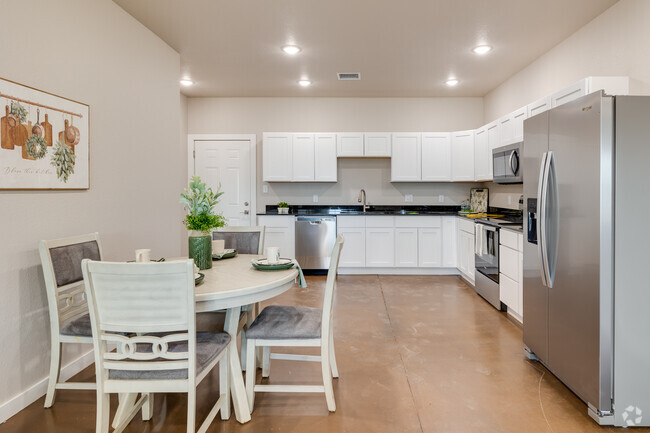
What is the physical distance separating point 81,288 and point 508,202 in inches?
188

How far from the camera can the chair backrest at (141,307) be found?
1.59 m

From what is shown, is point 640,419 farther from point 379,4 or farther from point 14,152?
point 14,152

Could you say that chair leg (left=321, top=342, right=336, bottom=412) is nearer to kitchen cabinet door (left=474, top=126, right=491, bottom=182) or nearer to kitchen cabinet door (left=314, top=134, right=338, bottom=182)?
kitchen cabinet door (left=474, top=126, right=491, bottom=182)

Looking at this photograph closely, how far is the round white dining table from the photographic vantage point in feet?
6.11

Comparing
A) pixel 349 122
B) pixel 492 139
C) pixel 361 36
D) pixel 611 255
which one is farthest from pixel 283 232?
pixel 611 255

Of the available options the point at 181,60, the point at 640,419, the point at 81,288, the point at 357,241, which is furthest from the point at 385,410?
the point at 181,60

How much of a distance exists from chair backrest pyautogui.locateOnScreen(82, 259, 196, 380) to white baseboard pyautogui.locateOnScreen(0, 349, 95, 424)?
3.19ft

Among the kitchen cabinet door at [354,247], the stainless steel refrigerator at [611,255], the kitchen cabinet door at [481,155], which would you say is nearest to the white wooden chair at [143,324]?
the stainless steel refrigerator at [611,255]

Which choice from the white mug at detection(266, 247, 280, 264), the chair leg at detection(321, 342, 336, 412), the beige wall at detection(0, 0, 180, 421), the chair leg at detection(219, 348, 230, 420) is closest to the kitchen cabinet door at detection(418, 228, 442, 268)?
the beige wall at detection(0, 0, 180, 421)

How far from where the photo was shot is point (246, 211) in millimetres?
6285

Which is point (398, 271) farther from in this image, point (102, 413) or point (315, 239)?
point (102, 413)

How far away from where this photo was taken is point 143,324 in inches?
64.7

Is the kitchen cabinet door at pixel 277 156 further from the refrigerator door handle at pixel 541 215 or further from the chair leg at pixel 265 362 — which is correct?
the refrigerator door handle at pixel 541 215

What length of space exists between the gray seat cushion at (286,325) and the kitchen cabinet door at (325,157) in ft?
12.2
